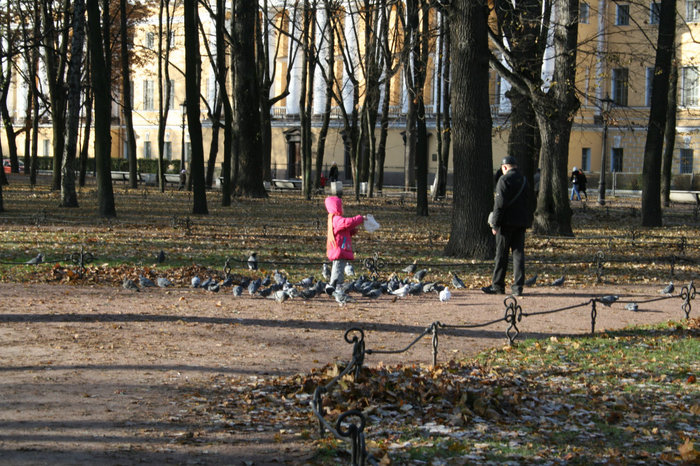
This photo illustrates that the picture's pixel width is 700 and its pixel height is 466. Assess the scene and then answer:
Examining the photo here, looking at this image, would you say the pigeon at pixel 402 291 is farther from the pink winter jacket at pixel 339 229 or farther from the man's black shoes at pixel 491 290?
the man's black shoes at pixel 491 290

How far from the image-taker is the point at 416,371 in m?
8.21

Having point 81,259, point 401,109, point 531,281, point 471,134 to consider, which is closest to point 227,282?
point 81,259

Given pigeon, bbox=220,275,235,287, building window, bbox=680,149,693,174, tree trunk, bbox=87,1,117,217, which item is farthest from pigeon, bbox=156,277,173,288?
building window, bbox=680,149,693,174

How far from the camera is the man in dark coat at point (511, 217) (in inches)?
501

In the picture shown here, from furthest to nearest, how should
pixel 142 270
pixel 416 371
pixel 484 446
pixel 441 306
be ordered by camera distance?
pixel 142 270 < pixel 441 306 < pixel 416 371 < pixel 484 446

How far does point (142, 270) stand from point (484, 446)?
9239mm

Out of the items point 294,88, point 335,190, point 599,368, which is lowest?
point 599,368

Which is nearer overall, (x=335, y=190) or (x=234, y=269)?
(x=335, y=190)

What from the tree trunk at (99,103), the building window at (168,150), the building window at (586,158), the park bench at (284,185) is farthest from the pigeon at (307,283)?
the building window at (168,150)

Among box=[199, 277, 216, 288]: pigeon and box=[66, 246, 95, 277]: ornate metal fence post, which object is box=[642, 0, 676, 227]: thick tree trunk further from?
box=[66, 246, 95, 277]: ornate metal fence post

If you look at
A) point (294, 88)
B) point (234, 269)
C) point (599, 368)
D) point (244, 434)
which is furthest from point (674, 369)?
point (294, 88)

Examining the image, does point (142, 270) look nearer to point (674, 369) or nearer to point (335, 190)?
point (335, 190)

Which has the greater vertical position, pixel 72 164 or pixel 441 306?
pixel 72 164

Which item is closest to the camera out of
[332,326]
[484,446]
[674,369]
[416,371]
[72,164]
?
[484,446]
